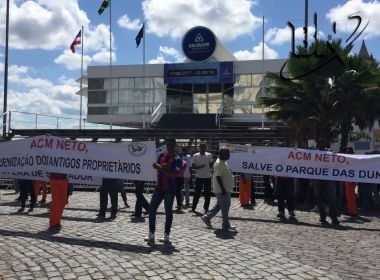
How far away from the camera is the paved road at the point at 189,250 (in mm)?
6926

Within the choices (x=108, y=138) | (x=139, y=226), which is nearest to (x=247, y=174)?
(x=139, y=226)

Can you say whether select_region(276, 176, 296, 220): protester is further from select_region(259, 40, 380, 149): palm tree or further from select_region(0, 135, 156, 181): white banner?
select_region(259, 40, 380, 149): palm tree

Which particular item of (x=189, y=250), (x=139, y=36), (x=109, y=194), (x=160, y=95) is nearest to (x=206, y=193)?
(x=109, y=194)

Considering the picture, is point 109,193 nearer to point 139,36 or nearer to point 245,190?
point 245,190

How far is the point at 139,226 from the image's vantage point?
35.0 ft

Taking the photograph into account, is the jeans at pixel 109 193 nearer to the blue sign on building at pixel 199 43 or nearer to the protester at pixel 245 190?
the protester at pixel 245 190

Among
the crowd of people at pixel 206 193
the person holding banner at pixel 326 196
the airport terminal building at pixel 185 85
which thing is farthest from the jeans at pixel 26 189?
the airport terminal building at pixel 185 85

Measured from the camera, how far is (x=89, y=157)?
11461 millimetres

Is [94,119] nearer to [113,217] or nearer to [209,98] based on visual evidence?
[209,98]

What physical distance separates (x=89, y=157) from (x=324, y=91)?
29.4ft

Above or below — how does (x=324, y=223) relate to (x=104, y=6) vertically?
below

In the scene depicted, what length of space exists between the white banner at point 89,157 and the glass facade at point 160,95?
2415 cm

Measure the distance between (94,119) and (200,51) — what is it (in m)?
9.13

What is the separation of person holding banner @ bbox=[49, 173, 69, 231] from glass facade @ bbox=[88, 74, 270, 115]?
2540 cm
